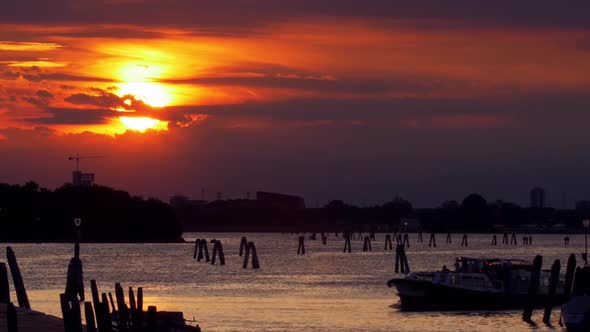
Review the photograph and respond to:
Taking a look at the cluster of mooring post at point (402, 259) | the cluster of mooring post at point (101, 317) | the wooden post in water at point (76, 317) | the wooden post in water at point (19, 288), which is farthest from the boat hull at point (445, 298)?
the cluster of mooring post at point (402, 259)

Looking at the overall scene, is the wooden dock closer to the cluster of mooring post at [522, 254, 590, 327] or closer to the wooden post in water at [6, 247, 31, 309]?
the wooden post in water at [6, 247, 31, 309]

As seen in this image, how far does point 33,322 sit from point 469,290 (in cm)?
3151

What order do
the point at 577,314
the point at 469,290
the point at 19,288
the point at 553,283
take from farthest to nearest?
the point at 469,290, the point at 553,283, the point at 19,288, the point at 577,314

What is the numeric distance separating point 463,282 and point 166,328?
1370 inches

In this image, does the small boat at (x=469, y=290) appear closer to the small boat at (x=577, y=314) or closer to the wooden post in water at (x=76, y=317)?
the small boat at (x=577, y=314)

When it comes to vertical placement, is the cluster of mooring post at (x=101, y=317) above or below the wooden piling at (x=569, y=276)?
below

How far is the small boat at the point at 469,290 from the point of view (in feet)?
246

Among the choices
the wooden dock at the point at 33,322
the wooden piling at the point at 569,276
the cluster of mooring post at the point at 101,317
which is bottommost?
the wooden dock at the point at 33,322

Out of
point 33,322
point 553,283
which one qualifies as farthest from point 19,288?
point 553,283

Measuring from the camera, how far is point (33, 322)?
164 feet

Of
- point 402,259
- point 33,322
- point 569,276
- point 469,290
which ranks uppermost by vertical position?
A: point 402,259

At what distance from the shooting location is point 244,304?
7956 cm

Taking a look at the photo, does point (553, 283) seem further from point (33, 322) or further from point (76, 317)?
point (76, 317)

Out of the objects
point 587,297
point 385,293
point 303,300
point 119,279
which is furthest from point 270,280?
point 587,297
